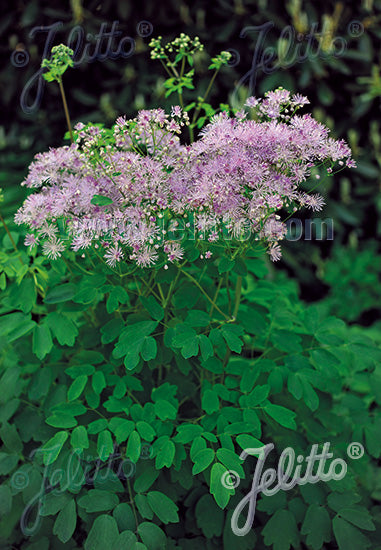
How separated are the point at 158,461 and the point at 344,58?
10.1ft

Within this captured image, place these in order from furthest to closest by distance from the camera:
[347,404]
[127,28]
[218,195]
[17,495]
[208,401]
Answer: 1. [127,28]
2. [347,404]
3. [17,495]
4. [208,401]
5. [218,195]

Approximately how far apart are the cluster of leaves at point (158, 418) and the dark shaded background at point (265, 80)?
1840 millimetres

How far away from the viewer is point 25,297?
1.59 metres

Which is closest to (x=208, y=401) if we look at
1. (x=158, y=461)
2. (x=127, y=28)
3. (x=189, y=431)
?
(x=189, y=431)

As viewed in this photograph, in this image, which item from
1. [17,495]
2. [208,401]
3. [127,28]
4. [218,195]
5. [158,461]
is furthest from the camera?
[127,28]

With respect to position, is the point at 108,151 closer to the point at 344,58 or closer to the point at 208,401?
the point at 208,401

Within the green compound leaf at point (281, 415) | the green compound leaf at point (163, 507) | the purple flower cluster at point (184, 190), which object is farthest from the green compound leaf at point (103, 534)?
the purple flower cluster at point (184, 190)

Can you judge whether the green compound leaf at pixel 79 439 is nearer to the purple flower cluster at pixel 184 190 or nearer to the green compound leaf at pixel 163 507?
the green compound leaf at pixel 163 507

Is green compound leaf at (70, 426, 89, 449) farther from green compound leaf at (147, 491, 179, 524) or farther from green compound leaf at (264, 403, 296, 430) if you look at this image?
green compound leaf at (264, 403, 296, 430)

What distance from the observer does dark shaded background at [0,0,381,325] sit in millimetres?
3523

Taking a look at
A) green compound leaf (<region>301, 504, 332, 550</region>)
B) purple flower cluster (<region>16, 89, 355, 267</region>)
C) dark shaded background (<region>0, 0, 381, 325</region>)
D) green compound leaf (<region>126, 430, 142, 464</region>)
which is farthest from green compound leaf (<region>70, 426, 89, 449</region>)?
dark shaded background (<region>0, 0, 381, 325</region>)

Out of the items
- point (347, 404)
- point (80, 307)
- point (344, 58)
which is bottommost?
point (347, 404)

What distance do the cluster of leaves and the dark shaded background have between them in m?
1.84

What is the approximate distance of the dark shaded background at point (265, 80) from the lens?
3523 mm
